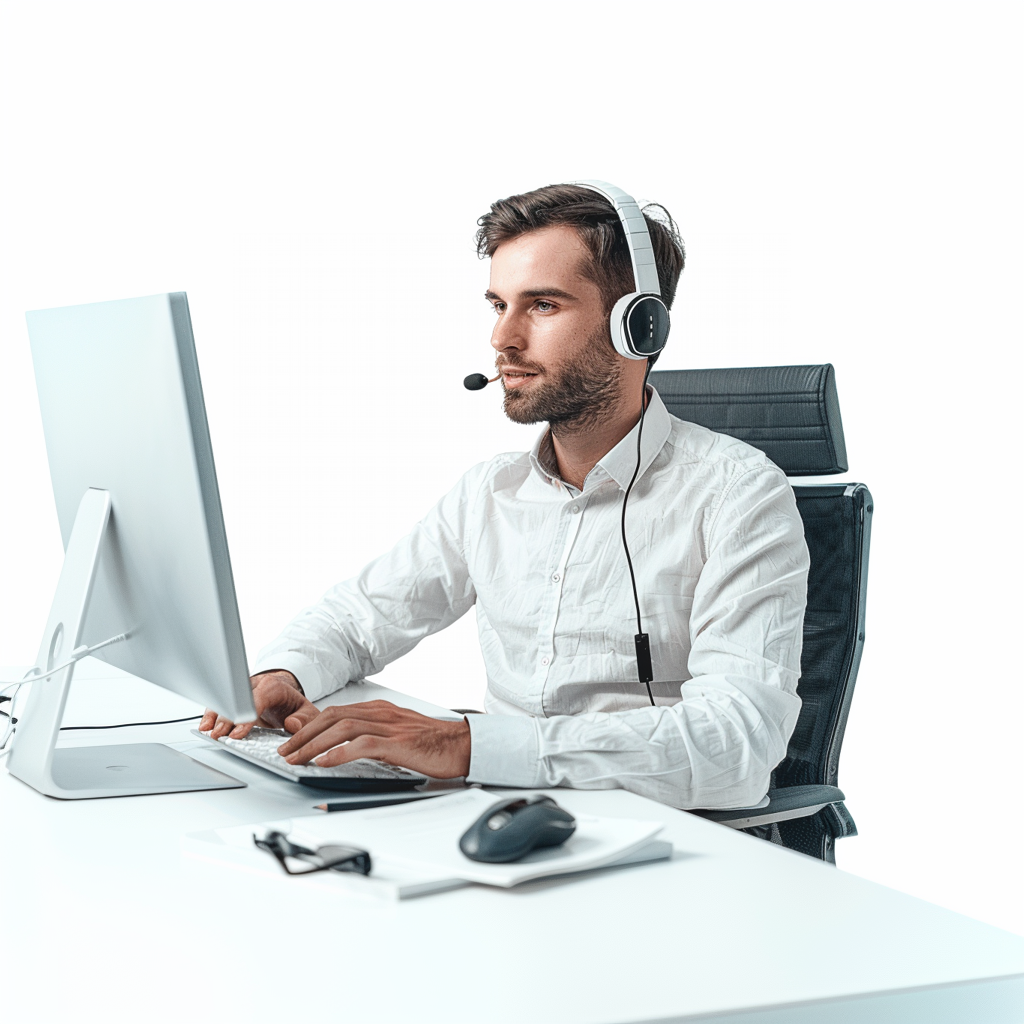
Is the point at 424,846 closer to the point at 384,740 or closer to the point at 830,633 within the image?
the point at 384,740

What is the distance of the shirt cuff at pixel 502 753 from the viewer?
116cm

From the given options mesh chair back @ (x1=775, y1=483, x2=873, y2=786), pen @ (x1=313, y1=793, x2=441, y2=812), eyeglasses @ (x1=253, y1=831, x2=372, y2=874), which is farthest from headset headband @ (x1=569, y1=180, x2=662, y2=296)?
eyeglasses @ (x1=253, y1=831, x2=372, y2=874)

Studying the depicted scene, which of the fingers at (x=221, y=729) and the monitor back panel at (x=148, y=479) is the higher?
the monitor back panel at (x=148, y=479)

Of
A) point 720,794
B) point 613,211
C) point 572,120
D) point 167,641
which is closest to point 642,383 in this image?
point 613,211

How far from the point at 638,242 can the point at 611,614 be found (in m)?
0.48

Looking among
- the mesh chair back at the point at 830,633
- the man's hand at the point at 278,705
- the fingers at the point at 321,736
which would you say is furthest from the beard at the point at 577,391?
the fingers at the point at 321,736

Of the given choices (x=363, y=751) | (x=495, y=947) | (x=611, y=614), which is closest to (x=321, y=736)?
(x=363, y=751)

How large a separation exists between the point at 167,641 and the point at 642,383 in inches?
31.1

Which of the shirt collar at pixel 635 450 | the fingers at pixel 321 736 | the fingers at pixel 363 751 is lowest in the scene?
the fingers at pixel 363 751

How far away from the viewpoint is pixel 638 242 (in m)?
1.50

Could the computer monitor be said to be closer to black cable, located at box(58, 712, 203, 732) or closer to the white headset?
black cable, located at box(58, 712, 203, 732)

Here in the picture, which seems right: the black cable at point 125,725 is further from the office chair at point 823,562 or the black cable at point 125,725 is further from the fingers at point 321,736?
the office chair at point 823,562

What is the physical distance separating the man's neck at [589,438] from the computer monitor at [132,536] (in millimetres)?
650

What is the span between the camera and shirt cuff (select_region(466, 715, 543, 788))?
1.16 meters
